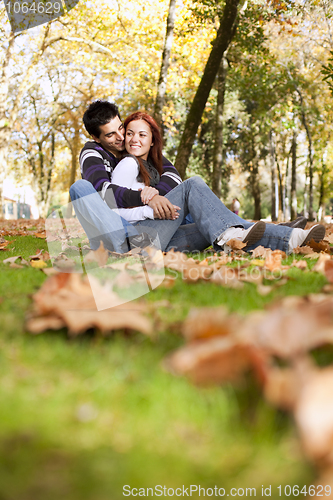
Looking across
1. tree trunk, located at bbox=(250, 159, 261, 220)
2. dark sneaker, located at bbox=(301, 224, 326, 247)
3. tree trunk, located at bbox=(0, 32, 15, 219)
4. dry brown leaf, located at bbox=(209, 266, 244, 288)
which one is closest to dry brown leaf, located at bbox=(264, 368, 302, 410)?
dry brown leaf, located at bbox=(209, 266, 244, 288)

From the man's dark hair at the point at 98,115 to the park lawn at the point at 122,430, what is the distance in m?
3.52

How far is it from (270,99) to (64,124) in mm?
14847

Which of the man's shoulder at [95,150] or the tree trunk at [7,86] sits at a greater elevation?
the tree trunk at [7,86]

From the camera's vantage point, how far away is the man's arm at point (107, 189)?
384 centimetres

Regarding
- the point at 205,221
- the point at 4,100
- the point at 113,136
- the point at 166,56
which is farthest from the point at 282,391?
the point at 4,100

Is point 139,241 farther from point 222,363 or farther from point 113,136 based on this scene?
point 222,363

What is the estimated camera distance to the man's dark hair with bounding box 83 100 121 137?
4.28m

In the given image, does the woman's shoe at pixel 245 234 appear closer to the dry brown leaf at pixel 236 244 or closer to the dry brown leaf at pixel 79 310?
the dry brown leaf at pixel 236 244

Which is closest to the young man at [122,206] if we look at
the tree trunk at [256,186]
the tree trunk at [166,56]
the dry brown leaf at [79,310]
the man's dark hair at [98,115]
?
the man's dark hair at [98,115]

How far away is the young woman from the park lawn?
8.25 ft

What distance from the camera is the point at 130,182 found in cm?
400
